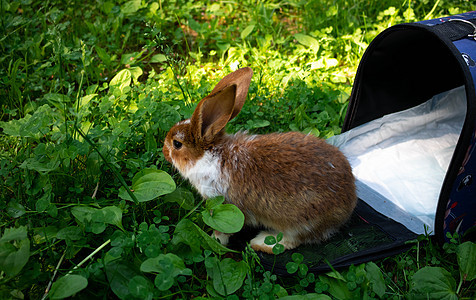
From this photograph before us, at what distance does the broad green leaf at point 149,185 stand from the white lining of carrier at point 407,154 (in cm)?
145

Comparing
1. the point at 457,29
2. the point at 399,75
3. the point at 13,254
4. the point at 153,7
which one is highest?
the point at 457,29

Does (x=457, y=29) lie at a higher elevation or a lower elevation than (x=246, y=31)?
higher

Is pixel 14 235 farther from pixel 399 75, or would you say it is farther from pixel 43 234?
pixel 399 75

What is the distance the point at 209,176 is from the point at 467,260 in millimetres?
1517

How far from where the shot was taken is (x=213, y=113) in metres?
2.50

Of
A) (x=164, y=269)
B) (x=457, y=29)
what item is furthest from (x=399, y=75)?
(x=164, y=269)

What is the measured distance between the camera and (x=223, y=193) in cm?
252

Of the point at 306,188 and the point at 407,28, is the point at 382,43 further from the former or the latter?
the point at 306,188

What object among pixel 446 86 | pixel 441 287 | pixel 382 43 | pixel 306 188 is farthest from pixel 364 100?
pixel 441 287

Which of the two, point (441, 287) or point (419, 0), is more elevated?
point (419, 0)

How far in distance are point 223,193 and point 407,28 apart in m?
1.58

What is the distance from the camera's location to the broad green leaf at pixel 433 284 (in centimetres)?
213

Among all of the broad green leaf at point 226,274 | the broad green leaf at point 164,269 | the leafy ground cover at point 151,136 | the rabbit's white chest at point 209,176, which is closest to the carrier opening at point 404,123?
the leafy ground cover at point 151,136

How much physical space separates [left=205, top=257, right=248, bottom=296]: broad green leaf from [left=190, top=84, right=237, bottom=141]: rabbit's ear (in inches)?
29.9
